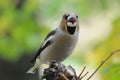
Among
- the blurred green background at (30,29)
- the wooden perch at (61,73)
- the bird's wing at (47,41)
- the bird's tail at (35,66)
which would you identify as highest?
the wooden perch at (61,73)

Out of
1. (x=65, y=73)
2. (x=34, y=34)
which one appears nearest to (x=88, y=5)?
(x=34, y=34)

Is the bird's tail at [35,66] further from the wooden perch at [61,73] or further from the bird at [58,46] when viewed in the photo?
the wooden perch at [61,73]

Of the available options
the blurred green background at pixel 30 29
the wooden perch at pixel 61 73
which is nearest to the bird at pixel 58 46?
the wooden perch at pixel 61 73

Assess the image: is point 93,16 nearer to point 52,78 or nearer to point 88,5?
point 88,5

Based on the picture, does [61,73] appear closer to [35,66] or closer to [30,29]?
[35,66]

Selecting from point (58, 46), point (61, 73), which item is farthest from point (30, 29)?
point (61, 73)

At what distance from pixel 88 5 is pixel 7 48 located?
1.06 m

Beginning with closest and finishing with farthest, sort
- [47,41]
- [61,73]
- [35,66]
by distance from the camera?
[61,73] → [35,66] → [47,41]

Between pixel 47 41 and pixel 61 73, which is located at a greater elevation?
pixel 61 73

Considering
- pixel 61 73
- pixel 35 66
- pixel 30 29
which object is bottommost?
pixel 30 29

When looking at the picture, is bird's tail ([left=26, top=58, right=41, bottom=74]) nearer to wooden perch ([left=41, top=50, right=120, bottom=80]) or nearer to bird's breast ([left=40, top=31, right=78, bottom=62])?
bird's breast ([left=40, top=31, right=78, bottom=62])

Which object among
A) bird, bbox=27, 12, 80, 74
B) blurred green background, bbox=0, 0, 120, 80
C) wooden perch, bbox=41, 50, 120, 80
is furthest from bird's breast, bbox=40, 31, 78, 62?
blurred green background, bbox=0, 0, 120, 80

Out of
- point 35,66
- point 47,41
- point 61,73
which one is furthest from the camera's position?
point 47,41

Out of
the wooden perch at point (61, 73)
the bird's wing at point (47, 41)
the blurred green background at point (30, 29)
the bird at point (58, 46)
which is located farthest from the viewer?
the blurred green background at point (30, 29)
